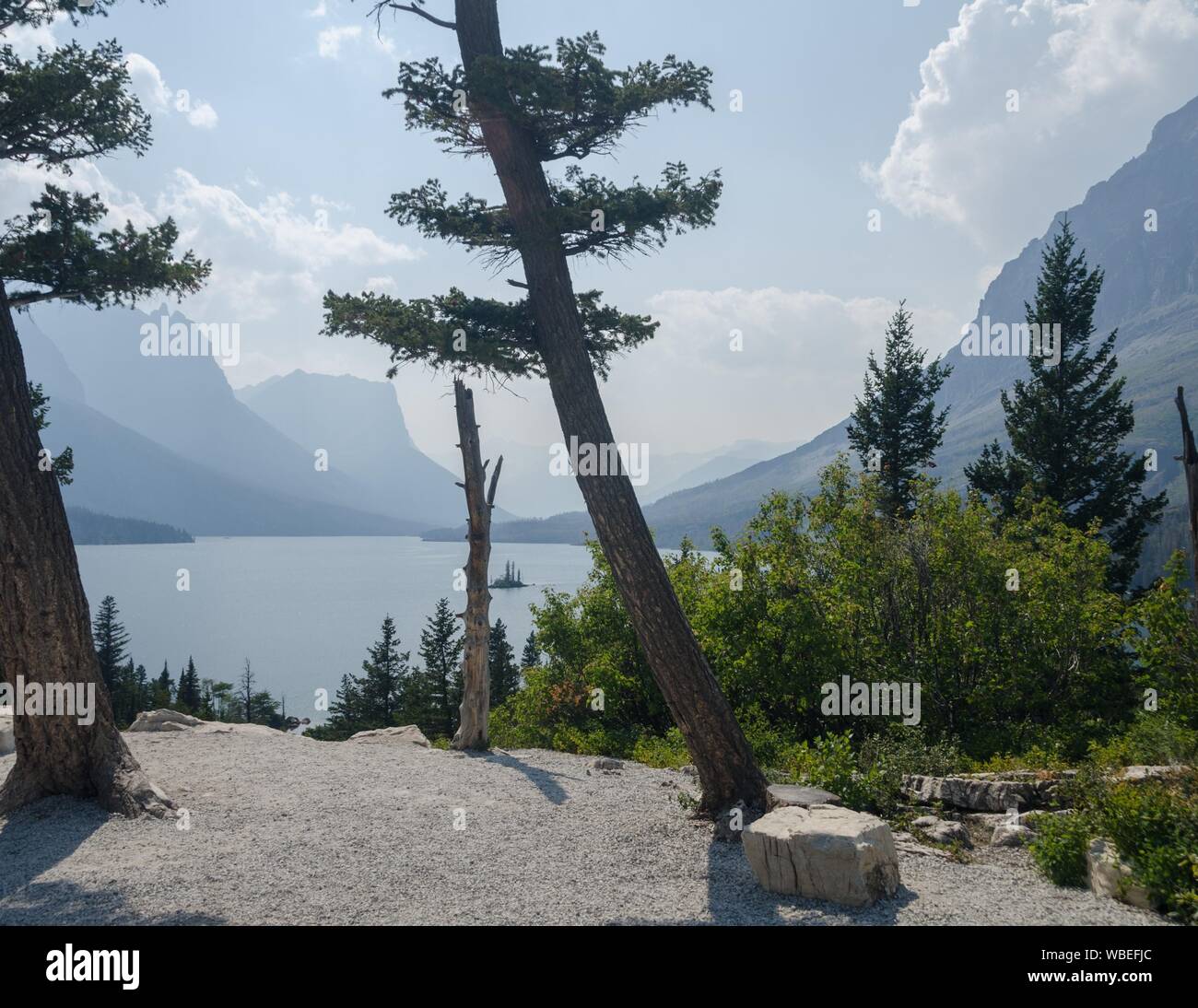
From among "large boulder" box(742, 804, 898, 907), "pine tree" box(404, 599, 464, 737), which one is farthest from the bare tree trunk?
"pine tree" box(404, 599, 464, 737)

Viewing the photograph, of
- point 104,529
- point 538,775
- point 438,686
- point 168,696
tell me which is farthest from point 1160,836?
point 104,529

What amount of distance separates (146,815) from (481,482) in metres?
6.97

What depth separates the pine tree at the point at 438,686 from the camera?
36.0 meters

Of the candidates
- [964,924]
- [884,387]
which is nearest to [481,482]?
[964,924]

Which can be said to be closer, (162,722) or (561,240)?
(561,240)

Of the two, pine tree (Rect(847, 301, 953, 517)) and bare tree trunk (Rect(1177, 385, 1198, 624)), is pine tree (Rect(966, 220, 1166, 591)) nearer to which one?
pine tree (Rect(847, 301, 953, 517))

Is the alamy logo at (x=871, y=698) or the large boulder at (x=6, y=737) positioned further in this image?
the alamy logo at (x=871, y=698)

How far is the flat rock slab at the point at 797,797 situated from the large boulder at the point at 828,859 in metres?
0.95

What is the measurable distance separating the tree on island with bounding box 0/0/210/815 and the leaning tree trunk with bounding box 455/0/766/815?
390 centimetres

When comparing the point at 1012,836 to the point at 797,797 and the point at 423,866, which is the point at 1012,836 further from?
the point at 423,866

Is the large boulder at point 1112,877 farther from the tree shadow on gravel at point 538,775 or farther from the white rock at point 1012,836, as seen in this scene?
the tree shadow on gravel at point 538,775

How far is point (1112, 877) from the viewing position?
521 cm

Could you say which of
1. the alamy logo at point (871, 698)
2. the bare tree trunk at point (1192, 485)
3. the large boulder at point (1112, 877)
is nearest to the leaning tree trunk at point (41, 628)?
the large boulder at point (1112, 877)
